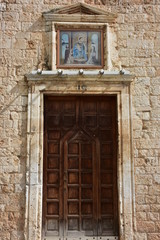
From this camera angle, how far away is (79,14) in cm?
617

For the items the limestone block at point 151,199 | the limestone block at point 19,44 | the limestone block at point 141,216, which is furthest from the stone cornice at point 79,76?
the limestone block at point 141,216

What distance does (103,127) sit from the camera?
6.08 metres

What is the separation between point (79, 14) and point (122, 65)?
120 centimetres

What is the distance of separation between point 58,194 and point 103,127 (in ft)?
4.59

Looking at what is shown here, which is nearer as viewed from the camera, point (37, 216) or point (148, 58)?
point (37, 216)

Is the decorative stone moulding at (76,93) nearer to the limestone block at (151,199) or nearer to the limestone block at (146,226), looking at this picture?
the limestone block at (146,226)

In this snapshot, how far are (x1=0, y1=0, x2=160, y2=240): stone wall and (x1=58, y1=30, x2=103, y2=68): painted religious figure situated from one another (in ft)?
1.13

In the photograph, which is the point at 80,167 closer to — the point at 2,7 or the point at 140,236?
the point at 140,236

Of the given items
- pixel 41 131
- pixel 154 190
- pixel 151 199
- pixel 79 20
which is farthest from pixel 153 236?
pixel 79 20

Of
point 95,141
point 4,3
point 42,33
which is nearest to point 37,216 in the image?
point 95,141

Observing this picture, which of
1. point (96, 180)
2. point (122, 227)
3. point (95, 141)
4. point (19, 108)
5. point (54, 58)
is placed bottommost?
point (122, 227)

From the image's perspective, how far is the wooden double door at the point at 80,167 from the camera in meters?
5.80

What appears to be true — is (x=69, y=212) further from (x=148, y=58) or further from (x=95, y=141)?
(x=148, y=58)

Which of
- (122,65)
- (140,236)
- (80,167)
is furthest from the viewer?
(122,65)
